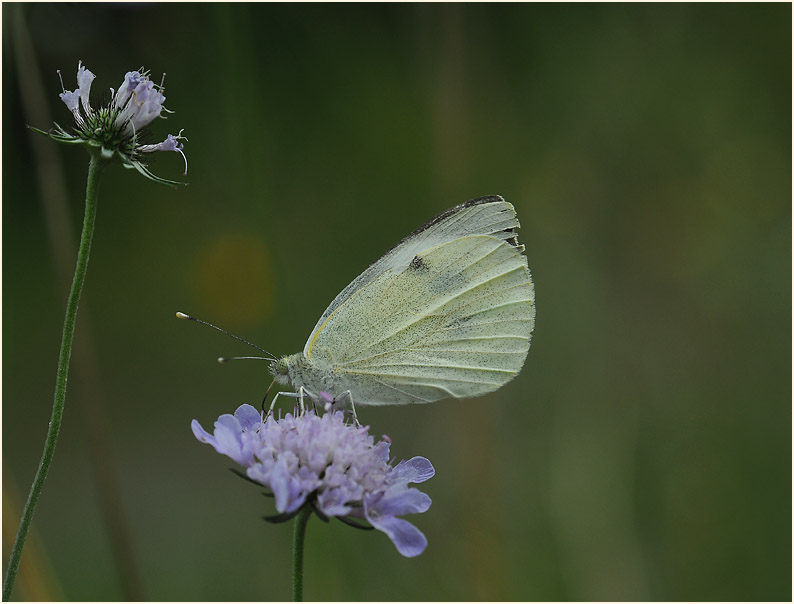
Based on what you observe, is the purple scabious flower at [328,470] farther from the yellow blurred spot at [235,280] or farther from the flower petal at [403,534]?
the yellow blurred spot at [235,280]

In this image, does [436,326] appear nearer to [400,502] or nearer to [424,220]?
[400,502]

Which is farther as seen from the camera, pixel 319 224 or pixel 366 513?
pixel 319 224

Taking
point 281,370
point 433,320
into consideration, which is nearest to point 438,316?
point 433,320

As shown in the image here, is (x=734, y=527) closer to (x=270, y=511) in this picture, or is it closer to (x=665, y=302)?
(x=665, y=302)

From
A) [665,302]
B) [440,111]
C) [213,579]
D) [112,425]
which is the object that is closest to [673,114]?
[665,302]

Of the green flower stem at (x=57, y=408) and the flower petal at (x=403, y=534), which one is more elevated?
the green flower stem at (x=57, y=408)

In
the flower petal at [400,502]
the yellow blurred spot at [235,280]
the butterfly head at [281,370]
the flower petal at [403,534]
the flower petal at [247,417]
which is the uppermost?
the yellow blurred spot at [235,280]

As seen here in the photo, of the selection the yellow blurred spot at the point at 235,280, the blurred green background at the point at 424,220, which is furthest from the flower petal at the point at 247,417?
the yellow blurred spot at the point at 235,280

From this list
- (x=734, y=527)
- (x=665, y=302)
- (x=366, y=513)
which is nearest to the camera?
(x=366, y=513)
